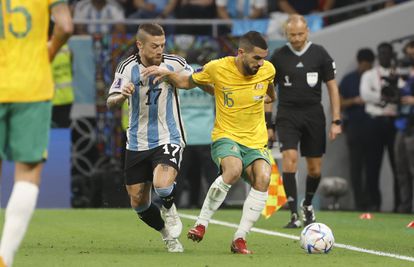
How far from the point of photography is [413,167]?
1773 cm

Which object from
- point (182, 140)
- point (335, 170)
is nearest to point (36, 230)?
point (182, 140)

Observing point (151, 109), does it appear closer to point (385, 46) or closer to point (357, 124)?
point (385, 46)

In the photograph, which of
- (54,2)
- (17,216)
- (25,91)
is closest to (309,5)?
(54,2)

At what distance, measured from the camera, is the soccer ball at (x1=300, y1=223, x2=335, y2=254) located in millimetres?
10922

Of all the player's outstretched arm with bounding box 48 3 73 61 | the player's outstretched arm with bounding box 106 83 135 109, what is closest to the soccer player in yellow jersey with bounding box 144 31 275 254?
the player's outstretched arm with bounding box 106 83 135 109

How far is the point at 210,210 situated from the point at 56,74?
26.2 feet

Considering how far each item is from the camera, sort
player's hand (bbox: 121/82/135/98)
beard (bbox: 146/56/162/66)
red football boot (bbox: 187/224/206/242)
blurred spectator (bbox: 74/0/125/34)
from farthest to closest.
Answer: blurred spectator (bbox: 74/0/125/34), beard (bbox: 146/56/162/66), red football boot (bbox: 187/224/206/242), player's hand (bbox: 121/82/135/98)

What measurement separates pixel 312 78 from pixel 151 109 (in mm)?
3510

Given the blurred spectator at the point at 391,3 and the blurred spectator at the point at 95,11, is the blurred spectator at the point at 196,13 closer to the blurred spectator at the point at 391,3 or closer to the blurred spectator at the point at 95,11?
the blurred spectator at the point at 95,11

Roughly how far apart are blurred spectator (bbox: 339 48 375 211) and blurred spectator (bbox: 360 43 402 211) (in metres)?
0.10

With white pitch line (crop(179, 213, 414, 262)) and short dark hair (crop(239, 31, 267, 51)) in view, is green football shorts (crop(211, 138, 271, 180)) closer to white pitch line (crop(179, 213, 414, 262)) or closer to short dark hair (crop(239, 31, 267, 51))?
short dark hair (crop(239, 31, 267, 51))

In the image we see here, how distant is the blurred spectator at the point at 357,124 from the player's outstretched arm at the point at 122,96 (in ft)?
27.9

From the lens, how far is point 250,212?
1091 centimetres

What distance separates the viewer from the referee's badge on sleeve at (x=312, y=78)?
14.3 meters
